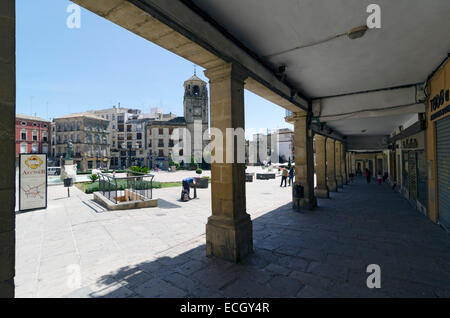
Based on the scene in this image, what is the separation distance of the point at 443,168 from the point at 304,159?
3706mm

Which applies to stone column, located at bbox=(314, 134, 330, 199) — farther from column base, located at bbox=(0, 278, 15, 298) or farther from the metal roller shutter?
column base, located at bbox=(0, 278, 15, 298)

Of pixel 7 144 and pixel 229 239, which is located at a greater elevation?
pixel 7 144

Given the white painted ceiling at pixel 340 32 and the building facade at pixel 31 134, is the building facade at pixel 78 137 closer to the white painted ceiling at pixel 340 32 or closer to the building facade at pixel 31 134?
the building facade at pixel 31 134

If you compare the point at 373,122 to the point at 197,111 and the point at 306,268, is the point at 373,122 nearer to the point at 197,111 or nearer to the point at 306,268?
the point at 306,268

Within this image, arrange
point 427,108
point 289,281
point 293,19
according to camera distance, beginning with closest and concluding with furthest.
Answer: point 289,281
point 293,19
point 427,108

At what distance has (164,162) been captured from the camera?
5278 centimetres

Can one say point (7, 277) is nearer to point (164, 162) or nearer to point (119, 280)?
point (119, 280)

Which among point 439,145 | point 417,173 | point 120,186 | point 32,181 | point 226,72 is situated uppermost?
point 226,72

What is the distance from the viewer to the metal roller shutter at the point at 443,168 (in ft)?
17.8

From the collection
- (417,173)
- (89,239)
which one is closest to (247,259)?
(89,239)

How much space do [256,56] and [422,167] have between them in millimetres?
7128

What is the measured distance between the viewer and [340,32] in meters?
3.96

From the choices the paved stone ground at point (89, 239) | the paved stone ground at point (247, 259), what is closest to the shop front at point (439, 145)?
the paved stone ground at point (247, 259)

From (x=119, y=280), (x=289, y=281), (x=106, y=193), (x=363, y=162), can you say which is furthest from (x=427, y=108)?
(x=363, y=162)
